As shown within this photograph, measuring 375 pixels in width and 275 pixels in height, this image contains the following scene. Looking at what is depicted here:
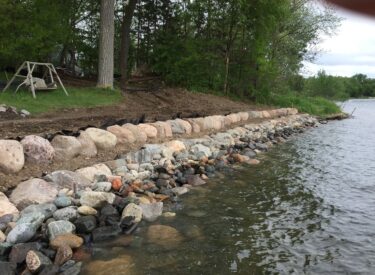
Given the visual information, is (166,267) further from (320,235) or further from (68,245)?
(320,235)

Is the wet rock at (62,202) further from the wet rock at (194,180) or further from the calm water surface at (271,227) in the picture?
the wet rock at (194,180)

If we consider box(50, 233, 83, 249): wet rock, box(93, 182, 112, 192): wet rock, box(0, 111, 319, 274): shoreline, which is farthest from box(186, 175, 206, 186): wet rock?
box(50, 233, 83, 249): wet rock

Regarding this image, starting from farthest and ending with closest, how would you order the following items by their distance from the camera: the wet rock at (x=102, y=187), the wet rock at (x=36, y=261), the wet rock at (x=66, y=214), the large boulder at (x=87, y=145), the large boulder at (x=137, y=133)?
the large boulder at (x=137, y=133)
the large boulder at (x=87, y=145)
the wet rock at (x=102, y=187)
the wet rock at (x=66, y=214)
the wet rock at (x=36, y=261)

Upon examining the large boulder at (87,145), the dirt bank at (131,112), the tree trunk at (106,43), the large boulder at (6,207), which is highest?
the tree trunk at (106,43)

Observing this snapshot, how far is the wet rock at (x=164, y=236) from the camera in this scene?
5.96 m

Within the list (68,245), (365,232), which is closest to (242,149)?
(365,232)

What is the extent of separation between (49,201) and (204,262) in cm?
245

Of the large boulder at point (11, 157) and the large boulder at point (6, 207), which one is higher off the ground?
the large boulder at point (11, 157)

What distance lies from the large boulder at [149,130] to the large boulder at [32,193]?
3930 mm

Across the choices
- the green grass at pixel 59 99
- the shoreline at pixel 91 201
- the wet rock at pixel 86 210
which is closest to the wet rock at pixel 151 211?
the shoreline at pixel 91 201

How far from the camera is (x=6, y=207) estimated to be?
5.83 m

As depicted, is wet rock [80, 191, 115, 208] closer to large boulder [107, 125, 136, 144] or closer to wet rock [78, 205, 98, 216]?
wet rock [78, 205, 98, 216]

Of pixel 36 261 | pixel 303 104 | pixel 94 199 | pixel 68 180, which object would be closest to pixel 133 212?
pixel 94 199

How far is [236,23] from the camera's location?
2055cm
